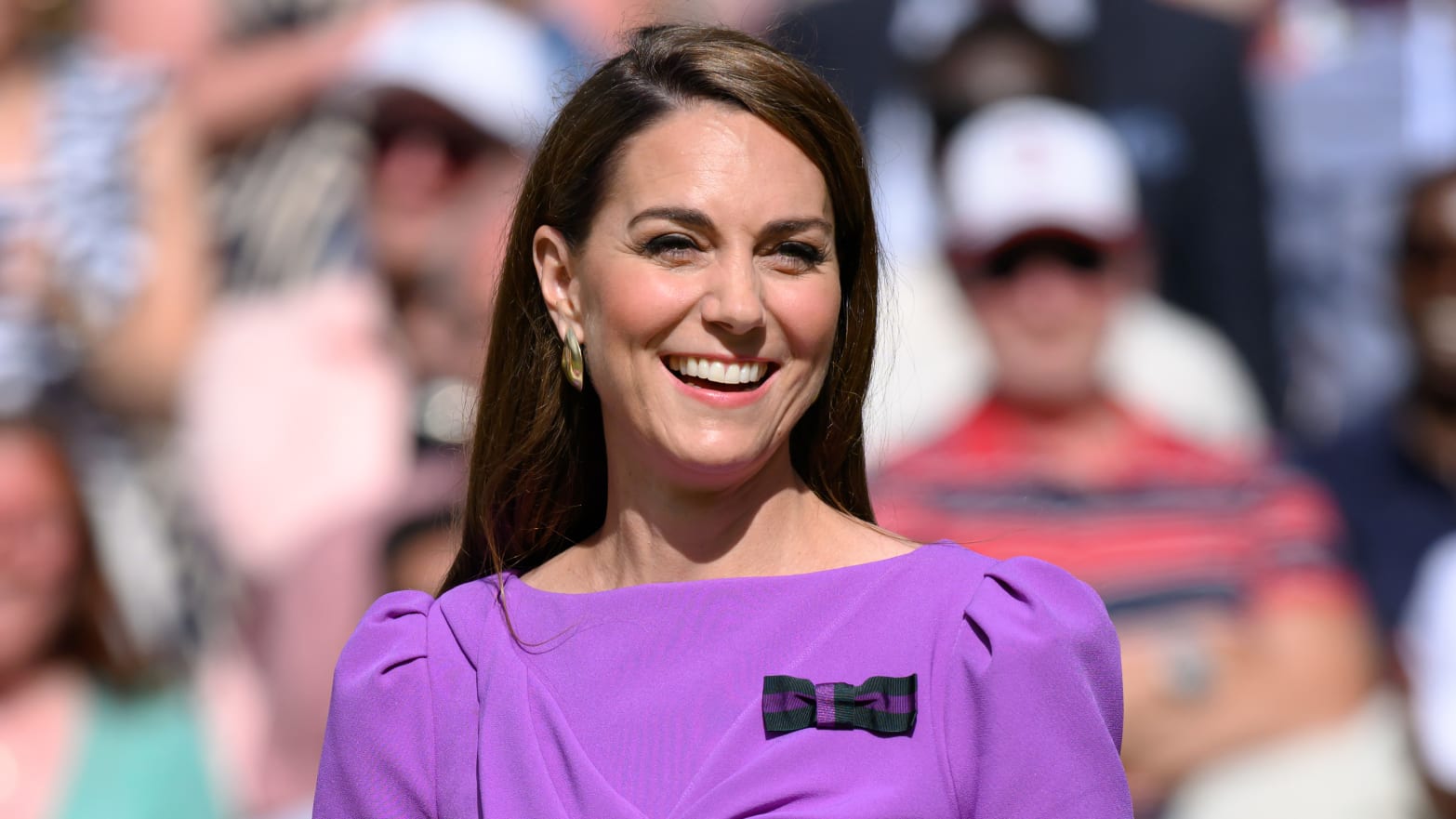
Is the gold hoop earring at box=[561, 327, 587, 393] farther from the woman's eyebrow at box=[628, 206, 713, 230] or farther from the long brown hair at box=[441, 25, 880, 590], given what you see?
the woman's eyebrow at box=[628, 206, 713, 230]

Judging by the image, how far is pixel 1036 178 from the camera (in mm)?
5527

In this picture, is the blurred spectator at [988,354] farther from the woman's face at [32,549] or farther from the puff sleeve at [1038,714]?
the puff sleeve at [1038,714]

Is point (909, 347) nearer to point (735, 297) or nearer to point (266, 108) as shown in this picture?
point (266, 108)

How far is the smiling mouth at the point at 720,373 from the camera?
2381mm

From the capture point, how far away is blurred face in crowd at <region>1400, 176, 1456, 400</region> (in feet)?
18.3

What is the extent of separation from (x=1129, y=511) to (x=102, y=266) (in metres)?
3.16

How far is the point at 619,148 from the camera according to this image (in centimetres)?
248

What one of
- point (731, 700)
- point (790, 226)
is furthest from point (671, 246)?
point (731, 700)

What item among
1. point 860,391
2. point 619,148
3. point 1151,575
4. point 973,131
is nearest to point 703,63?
point 619,148

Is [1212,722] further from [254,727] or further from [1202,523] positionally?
[254,727]

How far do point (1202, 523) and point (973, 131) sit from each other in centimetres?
135

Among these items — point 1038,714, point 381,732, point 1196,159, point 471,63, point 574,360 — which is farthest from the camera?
point 471,63

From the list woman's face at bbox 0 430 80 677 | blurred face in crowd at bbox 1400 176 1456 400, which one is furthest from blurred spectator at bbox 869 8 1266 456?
woman's face at bbox 0 430 80 677

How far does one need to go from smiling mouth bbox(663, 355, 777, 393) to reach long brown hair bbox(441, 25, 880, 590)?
19 cm
